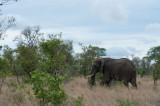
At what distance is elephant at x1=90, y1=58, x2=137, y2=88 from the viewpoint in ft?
44.9

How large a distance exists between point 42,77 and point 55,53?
1764 mm

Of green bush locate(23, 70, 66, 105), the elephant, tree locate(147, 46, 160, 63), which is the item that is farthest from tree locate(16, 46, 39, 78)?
tree locate(147, 46, 160, 63)

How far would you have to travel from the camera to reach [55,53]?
8609mm

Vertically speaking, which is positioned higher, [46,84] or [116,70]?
[46,84]

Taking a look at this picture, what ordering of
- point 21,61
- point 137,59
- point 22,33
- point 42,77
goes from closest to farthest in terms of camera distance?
point 42,77, point 21,61, point 22,33, point 137,59

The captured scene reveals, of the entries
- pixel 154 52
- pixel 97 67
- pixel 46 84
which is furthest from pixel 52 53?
pixel 154 52

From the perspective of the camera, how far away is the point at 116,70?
1391 cm

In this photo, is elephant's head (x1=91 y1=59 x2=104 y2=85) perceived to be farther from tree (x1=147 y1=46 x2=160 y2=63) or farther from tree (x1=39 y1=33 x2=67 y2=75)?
tree (x1=147 y1=46 x2=160 y2=63)

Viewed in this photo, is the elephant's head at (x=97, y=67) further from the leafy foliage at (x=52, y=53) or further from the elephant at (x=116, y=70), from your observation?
the leafy foliage at (x=52, y=53)

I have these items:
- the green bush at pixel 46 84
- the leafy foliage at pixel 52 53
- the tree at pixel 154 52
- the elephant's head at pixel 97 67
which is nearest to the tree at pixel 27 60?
the elephant's head at pixel 97 67

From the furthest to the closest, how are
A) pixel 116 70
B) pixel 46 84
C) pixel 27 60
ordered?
1. pixel 27 60
2. pixel 116 70
3. pixel 46 84

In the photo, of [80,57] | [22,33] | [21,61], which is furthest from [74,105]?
[22,33]

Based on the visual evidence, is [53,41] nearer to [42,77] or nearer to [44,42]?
[44,42]

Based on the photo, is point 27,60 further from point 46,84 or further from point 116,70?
point 46,84
